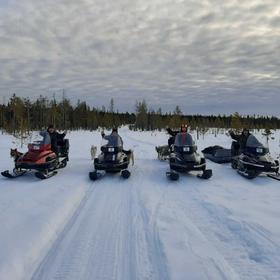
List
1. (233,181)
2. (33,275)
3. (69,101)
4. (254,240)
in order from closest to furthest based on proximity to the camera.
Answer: (33,275) < (254,240) < (233,181) < (69,101)

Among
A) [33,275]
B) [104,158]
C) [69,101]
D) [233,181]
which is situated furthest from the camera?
[69,101]

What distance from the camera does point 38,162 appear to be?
1235cm

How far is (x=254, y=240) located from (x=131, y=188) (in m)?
5.10

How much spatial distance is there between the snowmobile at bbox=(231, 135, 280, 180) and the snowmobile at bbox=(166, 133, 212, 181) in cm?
135

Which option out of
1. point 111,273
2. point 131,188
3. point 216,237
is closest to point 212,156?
point 131,188

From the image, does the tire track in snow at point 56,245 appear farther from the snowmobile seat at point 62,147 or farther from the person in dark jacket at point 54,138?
→ the snowmobile seat at point 62,147

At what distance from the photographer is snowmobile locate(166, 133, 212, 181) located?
1228cm

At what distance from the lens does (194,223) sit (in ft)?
22.6

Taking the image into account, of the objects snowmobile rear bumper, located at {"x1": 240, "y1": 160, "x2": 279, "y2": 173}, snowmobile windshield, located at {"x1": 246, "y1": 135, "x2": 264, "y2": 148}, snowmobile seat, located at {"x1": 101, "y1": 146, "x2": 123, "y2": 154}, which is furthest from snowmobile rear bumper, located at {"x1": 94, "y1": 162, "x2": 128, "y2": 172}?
snowmobile windshield, located at {"x1": 246, "y1": 135, "x2": 264, "y2": 148}

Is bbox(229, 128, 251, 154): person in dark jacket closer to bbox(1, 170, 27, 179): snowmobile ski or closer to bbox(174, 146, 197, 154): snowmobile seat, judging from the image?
bbox(174, 146, 197, 154): snowmobile seat

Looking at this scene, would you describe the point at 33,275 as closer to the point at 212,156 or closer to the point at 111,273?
the point at 111,273

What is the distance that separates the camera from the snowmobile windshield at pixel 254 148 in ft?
42.5

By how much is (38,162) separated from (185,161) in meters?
4.87

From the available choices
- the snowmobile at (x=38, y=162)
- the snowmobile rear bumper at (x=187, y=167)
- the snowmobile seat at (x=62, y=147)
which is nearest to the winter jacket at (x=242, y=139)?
the snowmobile rear bumper at (x=187, y=167)
